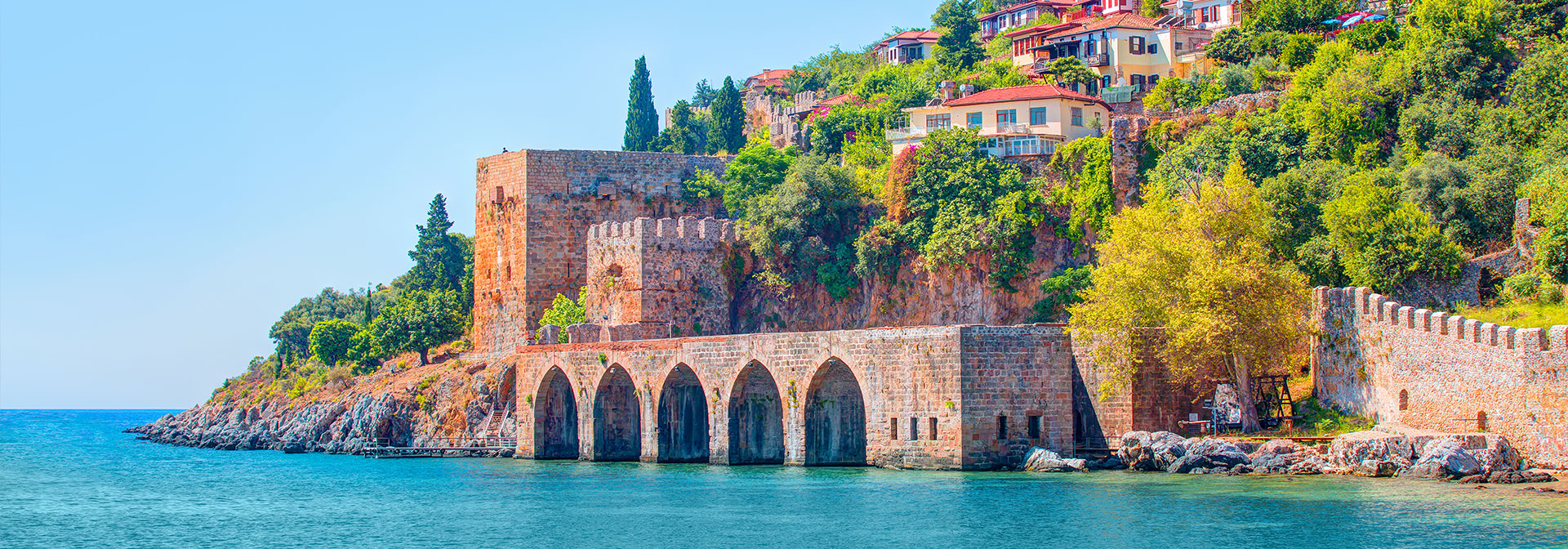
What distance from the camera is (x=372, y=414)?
66500mm

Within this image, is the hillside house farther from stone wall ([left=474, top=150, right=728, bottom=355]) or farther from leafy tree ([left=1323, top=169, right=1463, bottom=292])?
leafy tree ([left=1323, top=169, right=1463, bottom=292])

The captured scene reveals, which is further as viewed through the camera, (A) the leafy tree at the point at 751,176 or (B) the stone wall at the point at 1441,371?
(A) the leafy tree at the point at 751,176

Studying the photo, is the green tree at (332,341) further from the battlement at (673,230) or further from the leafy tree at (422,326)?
the battlement at (673,230)

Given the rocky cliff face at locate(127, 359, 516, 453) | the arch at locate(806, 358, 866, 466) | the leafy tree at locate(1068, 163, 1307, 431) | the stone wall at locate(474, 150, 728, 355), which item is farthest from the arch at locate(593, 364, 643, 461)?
the leafy tree at locate(1068, 163, 1307, 431)

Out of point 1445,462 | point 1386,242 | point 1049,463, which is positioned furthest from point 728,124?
point 1445,462

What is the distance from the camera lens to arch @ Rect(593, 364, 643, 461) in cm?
5431

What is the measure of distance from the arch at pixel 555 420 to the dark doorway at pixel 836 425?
44.3ft

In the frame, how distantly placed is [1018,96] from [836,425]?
69.1ft

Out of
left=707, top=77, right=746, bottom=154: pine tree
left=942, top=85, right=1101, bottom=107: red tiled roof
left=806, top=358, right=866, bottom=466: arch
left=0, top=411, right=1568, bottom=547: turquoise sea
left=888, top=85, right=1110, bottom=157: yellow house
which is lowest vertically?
left=0, top=411, right=1568, bottom=547: turquoise sea

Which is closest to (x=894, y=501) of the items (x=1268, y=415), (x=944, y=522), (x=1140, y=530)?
(x=944, y=522)

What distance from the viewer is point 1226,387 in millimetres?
41188

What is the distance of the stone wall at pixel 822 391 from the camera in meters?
40.7

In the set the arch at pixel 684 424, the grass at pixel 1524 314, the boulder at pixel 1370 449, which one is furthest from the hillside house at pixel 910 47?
the boulder at pixel 1370 449

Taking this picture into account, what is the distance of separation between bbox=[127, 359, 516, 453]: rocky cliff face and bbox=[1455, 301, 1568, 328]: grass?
34021 millimetres
